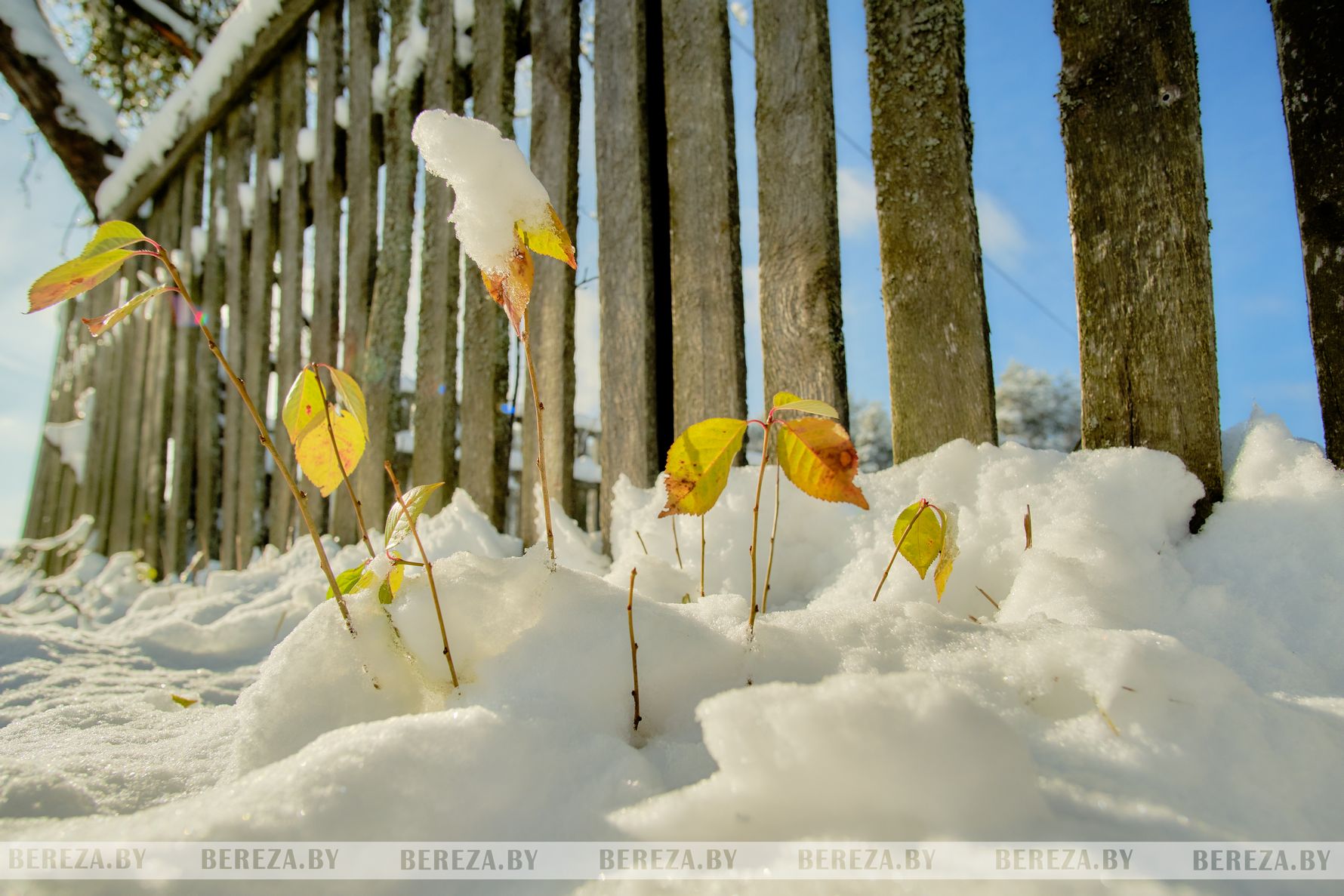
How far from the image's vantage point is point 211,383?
395 centimetres

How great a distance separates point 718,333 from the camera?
185 cm

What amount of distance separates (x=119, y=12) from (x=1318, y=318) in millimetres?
7767

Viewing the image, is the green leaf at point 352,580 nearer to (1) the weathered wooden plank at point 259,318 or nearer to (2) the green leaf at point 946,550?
(2) the green leaf at point 946,550

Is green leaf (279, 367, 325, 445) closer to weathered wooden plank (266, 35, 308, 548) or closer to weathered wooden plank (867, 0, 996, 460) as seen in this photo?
weathered wooden plank (867, 0, 996, 460)

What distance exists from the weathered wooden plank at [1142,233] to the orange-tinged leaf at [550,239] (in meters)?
1.06

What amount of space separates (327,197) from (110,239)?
8.84ft

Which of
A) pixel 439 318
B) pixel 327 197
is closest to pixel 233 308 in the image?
pixel 327 197

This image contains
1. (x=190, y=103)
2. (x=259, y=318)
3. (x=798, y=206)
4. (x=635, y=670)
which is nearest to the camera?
(x=635, y=670)

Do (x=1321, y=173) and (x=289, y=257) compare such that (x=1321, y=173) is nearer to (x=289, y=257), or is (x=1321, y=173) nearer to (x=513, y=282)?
(x=513, y=282)

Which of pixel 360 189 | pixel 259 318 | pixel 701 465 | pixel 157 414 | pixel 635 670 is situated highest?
pixel 360 189

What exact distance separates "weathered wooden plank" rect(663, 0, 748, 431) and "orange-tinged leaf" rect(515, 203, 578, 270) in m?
1.02

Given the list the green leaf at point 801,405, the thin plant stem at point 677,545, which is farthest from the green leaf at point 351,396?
the thin plant stem at point 677,545

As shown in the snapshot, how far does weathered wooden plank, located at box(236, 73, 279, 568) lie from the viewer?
346 centimetres

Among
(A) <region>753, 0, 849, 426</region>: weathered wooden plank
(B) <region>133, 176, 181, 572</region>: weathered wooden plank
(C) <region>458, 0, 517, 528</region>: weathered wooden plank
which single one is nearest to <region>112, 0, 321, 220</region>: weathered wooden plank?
(B) <region>133, 176, 181, 572</region>: weathered wooden plank
